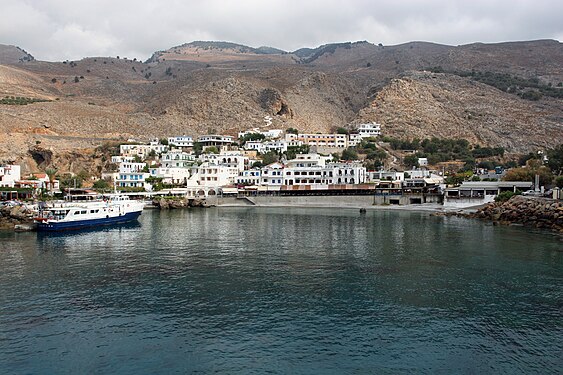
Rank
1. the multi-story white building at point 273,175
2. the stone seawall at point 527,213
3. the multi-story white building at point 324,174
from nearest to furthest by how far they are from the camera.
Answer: the stone seawall at point 527,213
the multi-story white building at point 324,174
the multi-story white building at point 273,175

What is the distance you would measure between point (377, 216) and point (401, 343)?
47.2m

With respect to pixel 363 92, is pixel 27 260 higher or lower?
lower

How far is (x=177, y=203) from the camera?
257ft

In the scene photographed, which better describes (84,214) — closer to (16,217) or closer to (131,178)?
(16,217)

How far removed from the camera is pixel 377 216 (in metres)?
64.8

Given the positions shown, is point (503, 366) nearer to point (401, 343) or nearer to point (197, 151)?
point (401, 343)

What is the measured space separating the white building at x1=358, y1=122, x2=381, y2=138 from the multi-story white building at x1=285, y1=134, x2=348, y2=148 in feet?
23.2

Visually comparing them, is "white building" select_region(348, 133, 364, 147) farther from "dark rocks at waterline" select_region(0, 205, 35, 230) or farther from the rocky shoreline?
"dark rocks at waterline" select_region(0, 205, 35, 230)

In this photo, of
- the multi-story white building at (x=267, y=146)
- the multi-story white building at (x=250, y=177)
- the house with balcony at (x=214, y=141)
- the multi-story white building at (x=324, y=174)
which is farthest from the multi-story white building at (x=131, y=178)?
the multi-story white building at (x=267, y=146)

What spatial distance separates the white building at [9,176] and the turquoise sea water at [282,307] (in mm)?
36235

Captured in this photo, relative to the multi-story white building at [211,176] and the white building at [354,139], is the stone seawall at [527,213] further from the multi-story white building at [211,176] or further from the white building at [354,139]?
the white building at [354,139]

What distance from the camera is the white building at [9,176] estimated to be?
72550 mm

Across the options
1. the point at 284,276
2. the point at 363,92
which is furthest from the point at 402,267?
the point at 363,92

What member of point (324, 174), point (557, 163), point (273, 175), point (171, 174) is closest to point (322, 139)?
point (324, 174)
